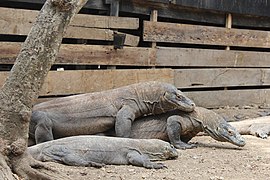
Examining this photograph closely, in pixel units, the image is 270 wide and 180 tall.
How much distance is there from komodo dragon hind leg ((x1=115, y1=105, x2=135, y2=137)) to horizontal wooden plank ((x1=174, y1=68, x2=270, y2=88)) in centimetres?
302

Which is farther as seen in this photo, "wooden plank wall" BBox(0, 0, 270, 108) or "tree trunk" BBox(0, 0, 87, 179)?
"wooden plank wall" BBox(0, 0, 270, 108)

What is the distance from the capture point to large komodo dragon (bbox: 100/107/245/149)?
18.9 ft

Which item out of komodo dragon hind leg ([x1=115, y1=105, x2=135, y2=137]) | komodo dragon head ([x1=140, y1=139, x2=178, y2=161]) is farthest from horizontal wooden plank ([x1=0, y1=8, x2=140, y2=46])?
komodo dragon head ([x1=140, y1=139, x2=178, y2=161])

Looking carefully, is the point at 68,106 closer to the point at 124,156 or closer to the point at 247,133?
the point at 124,156

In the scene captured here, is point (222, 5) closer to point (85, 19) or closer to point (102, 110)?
point (85, 19)

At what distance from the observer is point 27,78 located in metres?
3.49

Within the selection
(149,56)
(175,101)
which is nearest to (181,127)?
(175,101)

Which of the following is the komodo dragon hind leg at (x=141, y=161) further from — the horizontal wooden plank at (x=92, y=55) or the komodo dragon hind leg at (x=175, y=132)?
the horizontal wooden plank at (x=92, y=55)

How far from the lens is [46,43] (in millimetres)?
3480

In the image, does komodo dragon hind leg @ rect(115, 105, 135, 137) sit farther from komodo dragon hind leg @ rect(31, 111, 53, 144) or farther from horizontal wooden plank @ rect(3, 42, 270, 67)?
horizontal wooden plank @ rect(3, 42, 270, 67)

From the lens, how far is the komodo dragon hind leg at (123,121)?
18.2 feet

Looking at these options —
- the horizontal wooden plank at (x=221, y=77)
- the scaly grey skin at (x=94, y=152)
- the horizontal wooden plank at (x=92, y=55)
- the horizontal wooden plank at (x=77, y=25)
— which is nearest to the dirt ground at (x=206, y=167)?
the scaly grey skin at (x=94, y=152)

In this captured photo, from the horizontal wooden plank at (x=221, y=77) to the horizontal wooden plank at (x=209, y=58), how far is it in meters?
0.12

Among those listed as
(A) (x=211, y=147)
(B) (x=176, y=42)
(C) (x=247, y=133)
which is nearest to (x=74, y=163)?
(A) (x=211, y=147)
